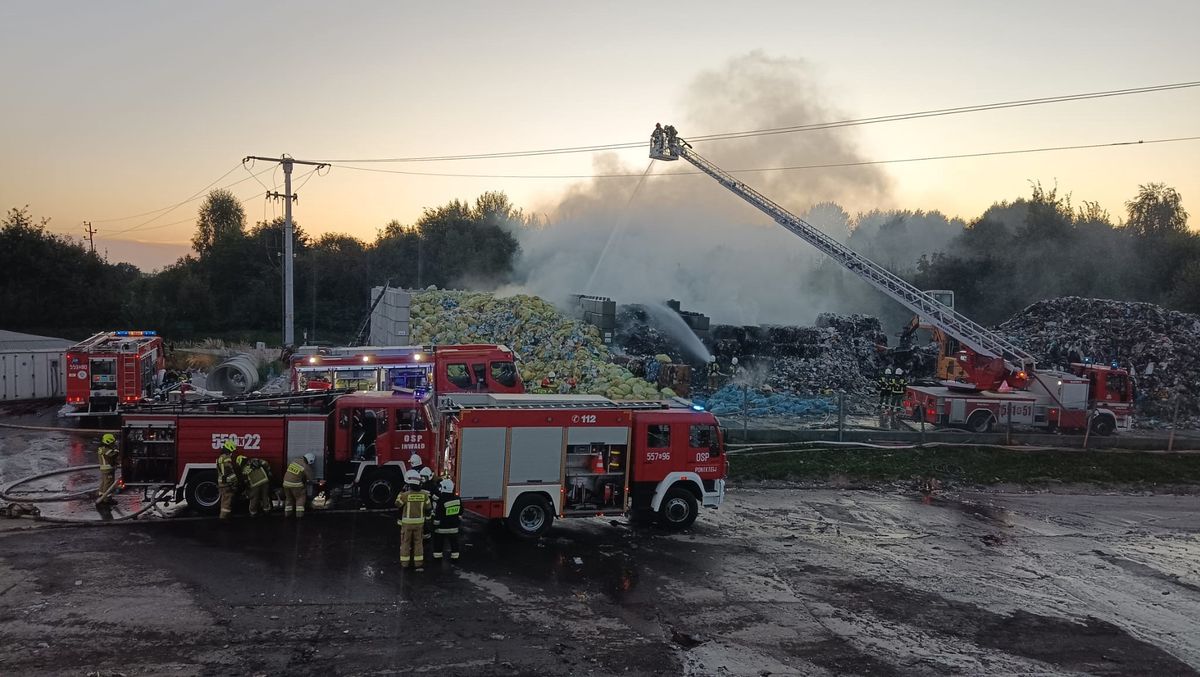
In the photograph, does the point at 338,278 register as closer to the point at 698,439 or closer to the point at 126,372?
the point at 126,372

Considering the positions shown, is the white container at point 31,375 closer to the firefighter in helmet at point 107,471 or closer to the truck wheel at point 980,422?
the firefighter in helmet at point 107,471

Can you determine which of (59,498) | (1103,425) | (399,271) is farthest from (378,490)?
(399,271)

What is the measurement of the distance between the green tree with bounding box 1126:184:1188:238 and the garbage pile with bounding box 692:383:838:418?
46.2 metres

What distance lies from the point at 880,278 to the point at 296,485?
72.0ft

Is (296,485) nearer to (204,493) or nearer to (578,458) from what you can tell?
(204,493)

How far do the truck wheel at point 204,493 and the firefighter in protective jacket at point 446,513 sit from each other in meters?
4.78

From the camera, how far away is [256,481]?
44.9 ft

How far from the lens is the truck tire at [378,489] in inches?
569

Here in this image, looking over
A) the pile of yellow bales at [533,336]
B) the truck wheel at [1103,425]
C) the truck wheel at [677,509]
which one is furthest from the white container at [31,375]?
the truck wheel at [1103,425]

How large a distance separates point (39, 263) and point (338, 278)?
722 inches

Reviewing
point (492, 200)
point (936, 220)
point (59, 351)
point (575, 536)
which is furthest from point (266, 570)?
point (936, 220)

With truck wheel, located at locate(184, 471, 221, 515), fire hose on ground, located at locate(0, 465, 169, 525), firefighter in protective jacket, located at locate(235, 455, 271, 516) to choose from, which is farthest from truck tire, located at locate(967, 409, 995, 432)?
fire hose on ground, located at locate(0, 465, 169, 525)

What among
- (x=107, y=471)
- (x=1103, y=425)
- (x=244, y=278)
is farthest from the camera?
(x=244, y=278)

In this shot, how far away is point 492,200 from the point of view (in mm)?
79125
